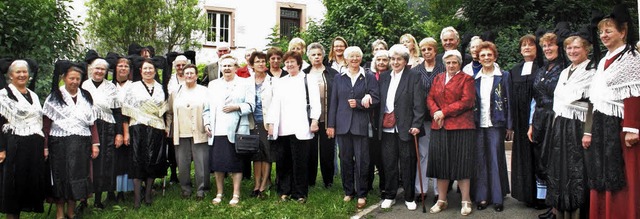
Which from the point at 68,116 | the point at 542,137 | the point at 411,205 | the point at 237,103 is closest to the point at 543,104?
the point at 542,137

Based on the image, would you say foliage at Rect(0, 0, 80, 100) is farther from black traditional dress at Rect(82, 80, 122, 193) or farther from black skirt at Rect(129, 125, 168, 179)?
black skirt at Rect(129, 125, 168, 179)

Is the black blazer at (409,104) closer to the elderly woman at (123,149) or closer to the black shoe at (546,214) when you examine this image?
the black shoe at (546,214)

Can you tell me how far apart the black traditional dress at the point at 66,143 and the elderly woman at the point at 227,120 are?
4.80 ft

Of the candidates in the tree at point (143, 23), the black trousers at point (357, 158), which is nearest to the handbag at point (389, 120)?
the black trousers at point (357, 158)

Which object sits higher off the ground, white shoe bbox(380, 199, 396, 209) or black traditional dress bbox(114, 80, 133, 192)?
black traditional dress bbox(114, 80, 133, 192)

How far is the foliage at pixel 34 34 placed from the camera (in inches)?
316

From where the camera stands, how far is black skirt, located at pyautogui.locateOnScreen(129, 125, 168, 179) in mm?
7402

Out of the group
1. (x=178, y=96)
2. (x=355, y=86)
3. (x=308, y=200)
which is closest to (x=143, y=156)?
(x=178, y=96)

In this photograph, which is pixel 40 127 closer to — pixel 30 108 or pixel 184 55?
pixel 30 108

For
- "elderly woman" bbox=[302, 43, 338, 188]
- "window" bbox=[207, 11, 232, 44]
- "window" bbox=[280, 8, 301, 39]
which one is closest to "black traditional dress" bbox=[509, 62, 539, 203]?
"elderly woman" bbox=[302, 43, 338, 188]

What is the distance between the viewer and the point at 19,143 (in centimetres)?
643

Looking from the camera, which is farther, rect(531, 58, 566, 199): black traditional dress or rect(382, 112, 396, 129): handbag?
rect(382, 112, 396, 129): handbag

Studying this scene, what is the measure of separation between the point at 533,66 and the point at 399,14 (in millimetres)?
7113

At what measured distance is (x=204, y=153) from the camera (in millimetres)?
7680
